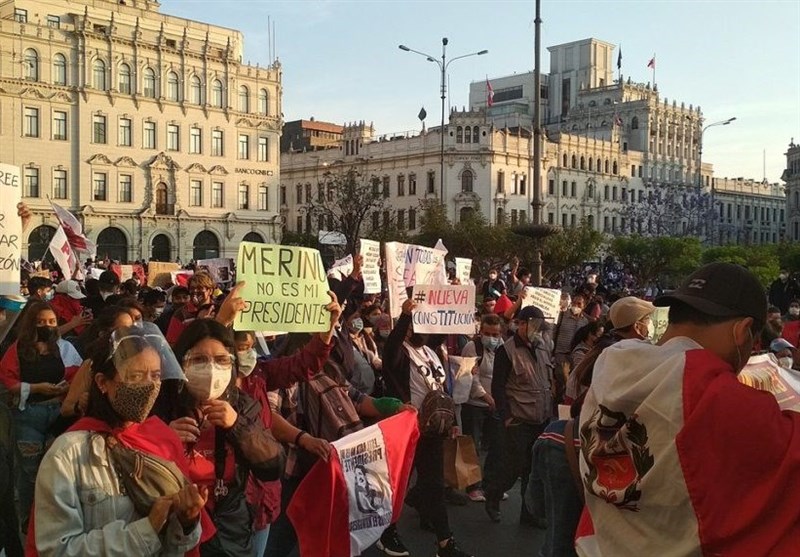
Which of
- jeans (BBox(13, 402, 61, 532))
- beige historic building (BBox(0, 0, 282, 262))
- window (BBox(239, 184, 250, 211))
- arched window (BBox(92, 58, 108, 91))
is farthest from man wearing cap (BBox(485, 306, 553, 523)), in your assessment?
window (BBox(239, 184, 250, 211))

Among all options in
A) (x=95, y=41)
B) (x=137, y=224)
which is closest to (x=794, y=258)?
(x=137, y=224)

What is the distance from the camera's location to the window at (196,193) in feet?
190

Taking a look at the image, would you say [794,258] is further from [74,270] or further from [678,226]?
[678,226]

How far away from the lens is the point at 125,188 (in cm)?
5528

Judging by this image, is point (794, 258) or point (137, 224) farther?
point (137, 224)

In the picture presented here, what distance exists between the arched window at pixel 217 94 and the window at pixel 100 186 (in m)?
9.64

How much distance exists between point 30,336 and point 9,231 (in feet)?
3.23

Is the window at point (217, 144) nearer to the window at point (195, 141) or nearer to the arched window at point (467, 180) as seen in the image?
the window at point (195, 141)

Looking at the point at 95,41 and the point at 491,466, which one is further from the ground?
the point at 95,41

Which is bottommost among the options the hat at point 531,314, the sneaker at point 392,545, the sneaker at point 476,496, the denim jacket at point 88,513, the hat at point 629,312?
the sneaker at point 476,496

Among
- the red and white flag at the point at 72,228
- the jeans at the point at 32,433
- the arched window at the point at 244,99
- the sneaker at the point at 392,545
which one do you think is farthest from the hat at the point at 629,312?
the arched window at the point at 244,99

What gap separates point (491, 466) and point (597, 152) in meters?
87.2

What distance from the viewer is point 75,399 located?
4.14 meters

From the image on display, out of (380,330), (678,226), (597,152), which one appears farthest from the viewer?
(678,226)
